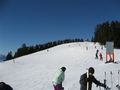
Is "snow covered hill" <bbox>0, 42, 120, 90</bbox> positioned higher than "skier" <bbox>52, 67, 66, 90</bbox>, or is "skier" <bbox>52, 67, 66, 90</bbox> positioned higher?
"skier" <bbox>52, 67, 66, 90</bbox>

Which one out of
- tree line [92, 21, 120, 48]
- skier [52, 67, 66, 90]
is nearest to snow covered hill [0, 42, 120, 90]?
skier [52, 67, 66, 90]

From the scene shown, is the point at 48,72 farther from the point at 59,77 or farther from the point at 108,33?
Result: the point at 108,33

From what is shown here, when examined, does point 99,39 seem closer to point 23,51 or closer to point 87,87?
point 23,51

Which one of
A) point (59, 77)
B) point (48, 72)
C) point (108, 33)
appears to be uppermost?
point (108, 33)

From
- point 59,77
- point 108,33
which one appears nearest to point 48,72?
point 59,77

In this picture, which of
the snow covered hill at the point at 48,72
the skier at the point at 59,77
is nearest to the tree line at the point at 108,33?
the snow covered hill at the point at 48,72

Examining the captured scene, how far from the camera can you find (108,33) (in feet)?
382

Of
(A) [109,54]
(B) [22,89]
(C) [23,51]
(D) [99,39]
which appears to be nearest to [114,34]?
(D) [99,39]

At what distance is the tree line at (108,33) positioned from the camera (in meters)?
111

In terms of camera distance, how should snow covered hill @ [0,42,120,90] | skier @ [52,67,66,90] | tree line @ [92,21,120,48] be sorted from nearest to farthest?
1. skier @ [52,67,66,90]
2. snow covered hill @ [0,42,120,90]
3. tree line @ [92,21,120,48]

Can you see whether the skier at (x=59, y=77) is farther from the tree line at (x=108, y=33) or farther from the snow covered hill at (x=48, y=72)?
the tree line at (x=108, y=33)

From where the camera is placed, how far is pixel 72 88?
67.8 ft

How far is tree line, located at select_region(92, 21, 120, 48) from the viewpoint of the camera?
363 ft

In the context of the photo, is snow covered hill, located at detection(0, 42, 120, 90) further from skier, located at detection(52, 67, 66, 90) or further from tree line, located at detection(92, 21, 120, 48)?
tree line, located at detection(92, 21, 120, 48)
